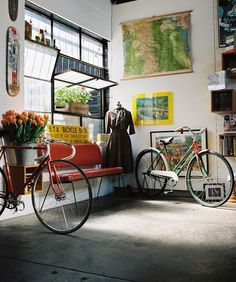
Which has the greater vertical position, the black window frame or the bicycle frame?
the black window frame

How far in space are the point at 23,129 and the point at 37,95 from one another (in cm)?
136

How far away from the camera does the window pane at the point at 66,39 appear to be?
498 centimetres

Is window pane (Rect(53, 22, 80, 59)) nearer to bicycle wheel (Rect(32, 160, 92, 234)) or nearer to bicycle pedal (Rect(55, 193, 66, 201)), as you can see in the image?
bicycle wheel (Rect(32, 160, 92, 234))

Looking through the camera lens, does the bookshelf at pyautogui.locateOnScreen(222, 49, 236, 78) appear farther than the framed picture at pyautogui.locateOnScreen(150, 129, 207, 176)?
No

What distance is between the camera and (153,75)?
18.3ft

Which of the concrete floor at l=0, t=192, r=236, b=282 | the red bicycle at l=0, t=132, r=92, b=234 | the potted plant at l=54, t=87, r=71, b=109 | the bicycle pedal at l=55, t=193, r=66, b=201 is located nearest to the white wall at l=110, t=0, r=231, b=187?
the potted plant at l=54, t=87, r=71, b=109

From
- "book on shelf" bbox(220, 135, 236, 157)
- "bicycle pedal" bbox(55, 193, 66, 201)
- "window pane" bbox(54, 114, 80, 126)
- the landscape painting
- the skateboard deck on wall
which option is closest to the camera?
"bicycle pedal" bbox(55, 193, 66, 201)

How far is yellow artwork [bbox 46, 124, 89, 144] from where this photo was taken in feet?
14.5

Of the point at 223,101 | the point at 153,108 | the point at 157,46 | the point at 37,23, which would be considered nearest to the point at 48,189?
the point at 37,23

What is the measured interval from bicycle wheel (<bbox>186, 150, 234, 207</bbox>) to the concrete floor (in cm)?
46

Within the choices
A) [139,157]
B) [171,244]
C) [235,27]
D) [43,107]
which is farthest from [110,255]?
[235,27]

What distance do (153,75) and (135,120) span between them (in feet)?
2.65

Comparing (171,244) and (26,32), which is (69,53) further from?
(171,244)

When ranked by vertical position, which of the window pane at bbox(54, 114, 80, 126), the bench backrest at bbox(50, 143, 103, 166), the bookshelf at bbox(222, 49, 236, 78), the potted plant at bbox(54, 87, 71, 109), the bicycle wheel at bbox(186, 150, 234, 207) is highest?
the bookshelf at bbox(222, 49, 236, 78)
